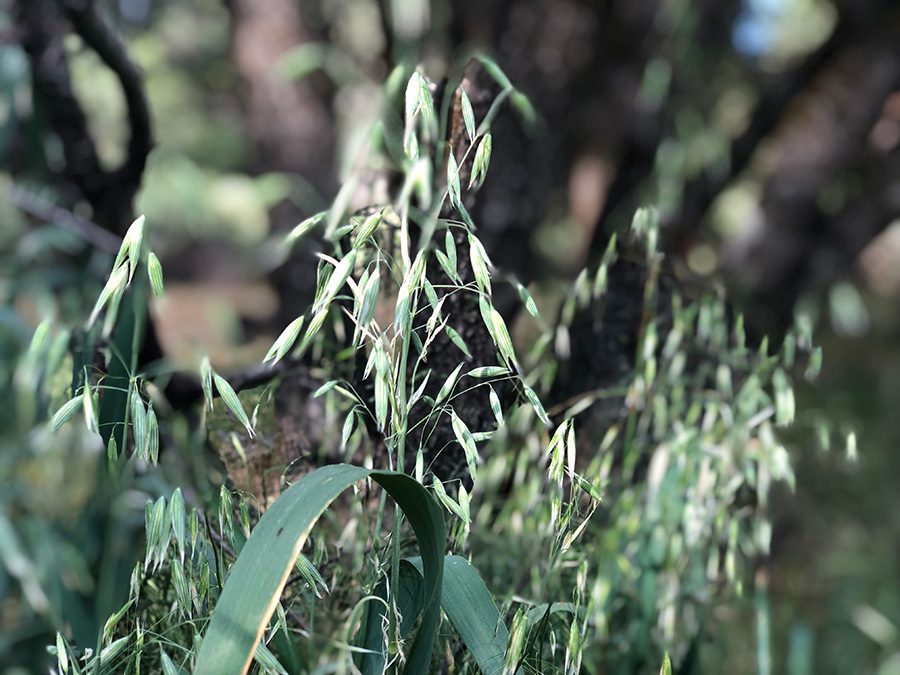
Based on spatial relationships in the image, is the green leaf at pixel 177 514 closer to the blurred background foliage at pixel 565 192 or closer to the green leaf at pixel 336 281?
the green leaf at pixel 336 281

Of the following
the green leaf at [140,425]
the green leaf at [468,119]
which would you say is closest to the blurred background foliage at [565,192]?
the green leaf at [468,119]

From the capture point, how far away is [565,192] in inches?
74.1

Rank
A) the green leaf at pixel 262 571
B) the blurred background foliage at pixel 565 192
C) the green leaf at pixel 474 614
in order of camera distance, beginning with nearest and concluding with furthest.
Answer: the green leaf at pixel 262 571 → the green leaf at pixel 474 614 → the blurred background foliage at pixel 565 192

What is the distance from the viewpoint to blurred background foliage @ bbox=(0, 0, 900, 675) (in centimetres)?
102

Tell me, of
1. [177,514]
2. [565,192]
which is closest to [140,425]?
[177,514]

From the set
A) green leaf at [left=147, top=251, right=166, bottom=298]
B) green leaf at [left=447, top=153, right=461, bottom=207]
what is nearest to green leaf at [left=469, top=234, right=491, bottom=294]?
green leaf at [left=447, top=153, right=461, bottom=207]

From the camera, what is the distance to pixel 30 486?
1172mm

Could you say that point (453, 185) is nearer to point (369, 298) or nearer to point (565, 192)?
point (369, 298)

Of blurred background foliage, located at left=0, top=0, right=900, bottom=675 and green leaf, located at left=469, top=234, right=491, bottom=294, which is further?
blurred background foliage, located at left=0, top=0, right=900, bottom=675

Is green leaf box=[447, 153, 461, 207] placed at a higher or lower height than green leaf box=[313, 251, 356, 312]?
higher

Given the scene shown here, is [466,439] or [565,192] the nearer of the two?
[466,439]

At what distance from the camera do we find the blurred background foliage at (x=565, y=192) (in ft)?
3.35

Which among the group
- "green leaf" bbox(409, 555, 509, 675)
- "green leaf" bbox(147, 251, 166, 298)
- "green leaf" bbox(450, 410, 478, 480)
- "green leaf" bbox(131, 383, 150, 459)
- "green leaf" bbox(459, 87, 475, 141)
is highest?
"green leaf" bbox(459, 87, 475, 141)

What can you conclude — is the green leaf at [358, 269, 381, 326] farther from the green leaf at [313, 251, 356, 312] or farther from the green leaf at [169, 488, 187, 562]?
the green leaf at [169, 488, 187, 562]
